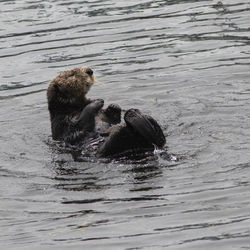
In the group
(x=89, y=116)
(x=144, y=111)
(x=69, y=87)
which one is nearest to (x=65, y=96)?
(x=69, y=87)

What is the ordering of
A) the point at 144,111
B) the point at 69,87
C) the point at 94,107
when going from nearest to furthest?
the point at 94,107 → the point at 69,87 → the point at 144,111

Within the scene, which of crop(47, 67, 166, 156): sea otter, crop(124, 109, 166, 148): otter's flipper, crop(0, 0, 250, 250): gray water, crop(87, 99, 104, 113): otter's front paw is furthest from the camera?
crop(87, 99, 104, 113): otter's front paw

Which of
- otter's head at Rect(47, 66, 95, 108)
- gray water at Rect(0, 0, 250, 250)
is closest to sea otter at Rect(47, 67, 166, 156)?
otter's head at Rect(47, 66, 95, 108)

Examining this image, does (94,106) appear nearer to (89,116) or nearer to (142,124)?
(89,116)

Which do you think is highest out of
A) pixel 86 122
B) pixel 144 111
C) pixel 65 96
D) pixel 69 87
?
pixel 69 87

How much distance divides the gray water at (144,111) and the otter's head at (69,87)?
555mm

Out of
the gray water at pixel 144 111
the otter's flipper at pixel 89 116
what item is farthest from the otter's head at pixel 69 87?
the gray water at pixel 144 111

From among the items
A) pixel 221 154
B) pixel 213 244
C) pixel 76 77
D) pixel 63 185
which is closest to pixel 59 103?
pixel 76 77

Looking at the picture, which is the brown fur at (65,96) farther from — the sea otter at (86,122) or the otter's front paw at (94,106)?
the otter's front paw at (94,106)

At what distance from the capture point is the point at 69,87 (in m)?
8.10

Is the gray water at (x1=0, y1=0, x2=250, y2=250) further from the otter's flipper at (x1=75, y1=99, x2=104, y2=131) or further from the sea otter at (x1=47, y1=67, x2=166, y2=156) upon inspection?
the otter's flipper at (x1=75, y1=99, x2=104, y2=131)

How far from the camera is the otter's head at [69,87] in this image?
26.6ft

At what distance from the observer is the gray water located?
18.7 ft

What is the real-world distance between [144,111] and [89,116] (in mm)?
1619
